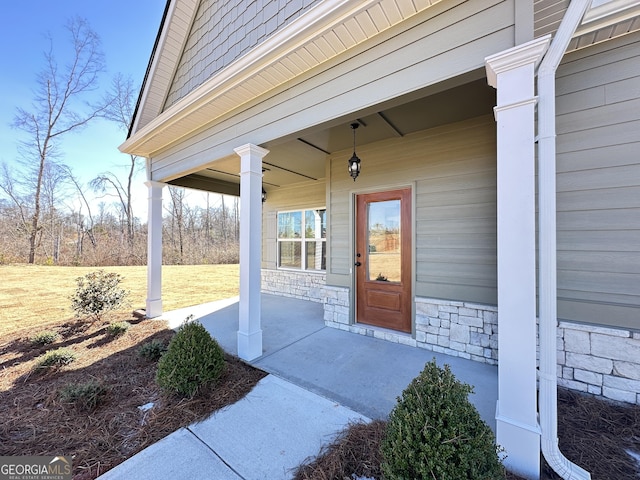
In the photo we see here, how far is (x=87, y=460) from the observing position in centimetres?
176

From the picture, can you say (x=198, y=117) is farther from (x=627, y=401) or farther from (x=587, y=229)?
(x=627, y=401)

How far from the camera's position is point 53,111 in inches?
533

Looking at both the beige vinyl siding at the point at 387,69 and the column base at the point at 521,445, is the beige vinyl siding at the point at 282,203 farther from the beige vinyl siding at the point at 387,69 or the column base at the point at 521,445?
the column base at the point at 521,445

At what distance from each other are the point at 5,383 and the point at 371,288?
454 centimetres

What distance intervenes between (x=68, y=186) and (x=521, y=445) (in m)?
21.1

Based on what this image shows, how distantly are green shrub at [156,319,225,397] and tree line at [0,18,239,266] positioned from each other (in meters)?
14.6

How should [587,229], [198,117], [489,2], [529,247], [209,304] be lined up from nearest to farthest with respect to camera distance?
[529,247]
[489,2]
[587,229]
[198,117]
[209,304]

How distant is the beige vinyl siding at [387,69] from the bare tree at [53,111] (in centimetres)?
1609

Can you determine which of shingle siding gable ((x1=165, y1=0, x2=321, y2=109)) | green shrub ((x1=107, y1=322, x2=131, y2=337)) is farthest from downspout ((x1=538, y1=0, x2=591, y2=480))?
green shrub ((x1=107, y1=322, x2=131, y2=337))

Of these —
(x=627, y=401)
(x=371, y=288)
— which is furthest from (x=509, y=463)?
(x=371, y=288)

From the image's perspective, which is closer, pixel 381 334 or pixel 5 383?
pixel 5 383

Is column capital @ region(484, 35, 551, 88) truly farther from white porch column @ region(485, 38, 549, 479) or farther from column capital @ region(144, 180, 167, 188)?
column capital @ region(144, 180, 167, 188)

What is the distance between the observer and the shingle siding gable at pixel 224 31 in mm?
2790

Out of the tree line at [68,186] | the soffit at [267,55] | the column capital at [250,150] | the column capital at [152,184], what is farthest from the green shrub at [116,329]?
the tree line at [68,186]
